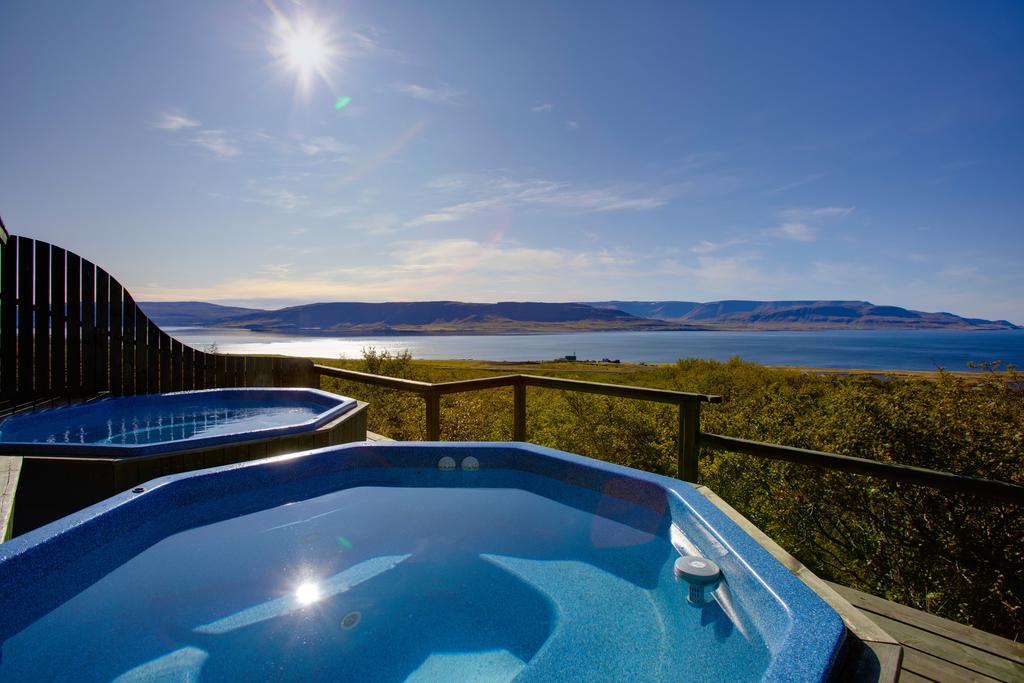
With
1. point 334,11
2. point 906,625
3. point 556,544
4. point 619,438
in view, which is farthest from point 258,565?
point 334,11

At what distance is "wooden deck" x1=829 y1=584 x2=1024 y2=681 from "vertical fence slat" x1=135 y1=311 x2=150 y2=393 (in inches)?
258

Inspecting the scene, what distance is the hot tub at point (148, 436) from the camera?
2.50m

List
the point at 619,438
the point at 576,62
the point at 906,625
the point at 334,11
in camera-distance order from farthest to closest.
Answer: the point at 576,62 < the point at 619,438 < the point at 334,11 < the point at 906,625

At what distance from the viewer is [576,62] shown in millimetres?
5750

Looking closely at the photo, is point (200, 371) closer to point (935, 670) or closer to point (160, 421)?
point (160, 421)

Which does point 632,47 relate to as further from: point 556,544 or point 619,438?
point 556,544

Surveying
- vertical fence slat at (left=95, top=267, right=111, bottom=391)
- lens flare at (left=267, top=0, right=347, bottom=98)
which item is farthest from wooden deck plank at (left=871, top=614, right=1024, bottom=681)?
vertical fence slat at (left=95, top=267, right=111, bottom=391)

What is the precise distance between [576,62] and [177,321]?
4379 inches

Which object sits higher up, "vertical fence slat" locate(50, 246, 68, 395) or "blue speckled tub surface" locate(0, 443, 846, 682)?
"vertical fence slat" locate(50, 246, 68, 395)

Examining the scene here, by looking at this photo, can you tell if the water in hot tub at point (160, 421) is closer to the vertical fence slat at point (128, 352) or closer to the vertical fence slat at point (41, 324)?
the vertical fence slat at point (128, 352)

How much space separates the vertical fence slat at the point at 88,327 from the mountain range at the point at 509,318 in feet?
256

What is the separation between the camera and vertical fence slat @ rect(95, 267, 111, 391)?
200 inches

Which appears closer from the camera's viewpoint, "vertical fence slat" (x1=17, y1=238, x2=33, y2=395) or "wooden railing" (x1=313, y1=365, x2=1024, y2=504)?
"wooden railing" (x1=313, y1=365, x2=1024, y2=504)

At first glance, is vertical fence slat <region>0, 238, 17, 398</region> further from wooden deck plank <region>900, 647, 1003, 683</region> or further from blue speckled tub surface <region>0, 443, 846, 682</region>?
wooden deck plank <region>900, 647, 1003, 683</region>
